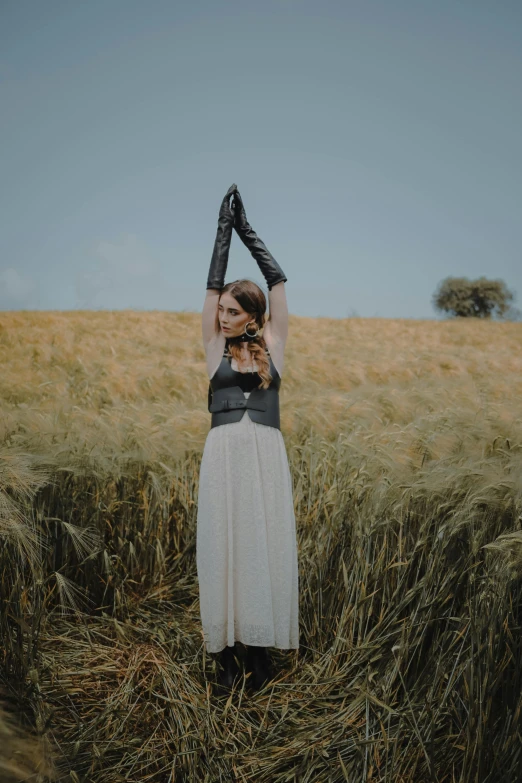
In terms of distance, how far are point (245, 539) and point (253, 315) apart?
2.83 ft

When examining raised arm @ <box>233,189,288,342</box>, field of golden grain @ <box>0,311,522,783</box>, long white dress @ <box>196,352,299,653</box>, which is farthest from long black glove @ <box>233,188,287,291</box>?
field of golden grain @ <box>0,311,522,783</box>

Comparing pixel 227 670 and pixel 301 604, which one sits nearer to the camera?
pixel 227 670

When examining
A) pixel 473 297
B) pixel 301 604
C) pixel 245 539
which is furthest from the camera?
pixel 473 297

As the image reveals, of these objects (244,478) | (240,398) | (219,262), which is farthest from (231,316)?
(244,478)

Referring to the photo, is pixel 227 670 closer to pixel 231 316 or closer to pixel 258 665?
pixel 258 665

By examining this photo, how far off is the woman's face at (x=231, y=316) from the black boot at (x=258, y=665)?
126 cm

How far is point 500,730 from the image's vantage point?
1.83m

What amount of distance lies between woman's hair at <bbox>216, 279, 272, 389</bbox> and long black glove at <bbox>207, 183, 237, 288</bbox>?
0.05 meters

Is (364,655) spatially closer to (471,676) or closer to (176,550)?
(471,676)

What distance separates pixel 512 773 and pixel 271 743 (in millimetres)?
812

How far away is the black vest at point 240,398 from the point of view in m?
2.30

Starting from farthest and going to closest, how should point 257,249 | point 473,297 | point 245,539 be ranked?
point 473,297 → point 257,249 → point 245,539

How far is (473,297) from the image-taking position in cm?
3553

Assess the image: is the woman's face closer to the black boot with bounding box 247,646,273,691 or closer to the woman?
the woman
